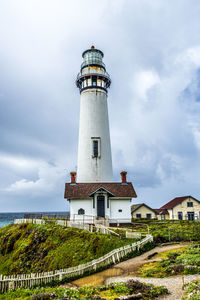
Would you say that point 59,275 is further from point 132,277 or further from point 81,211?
point 81,211

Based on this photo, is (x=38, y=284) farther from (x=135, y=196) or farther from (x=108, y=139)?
(x=108, y=139)

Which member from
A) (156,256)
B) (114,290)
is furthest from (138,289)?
(156,256)

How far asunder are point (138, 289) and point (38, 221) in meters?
21.5

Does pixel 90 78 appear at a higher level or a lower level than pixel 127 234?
higher

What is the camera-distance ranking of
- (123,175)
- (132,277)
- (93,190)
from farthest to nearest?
(123,175) → (93,190) → (132,277)

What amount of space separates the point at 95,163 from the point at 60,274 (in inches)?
844

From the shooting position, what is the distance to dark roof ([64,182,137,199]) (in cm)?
2773

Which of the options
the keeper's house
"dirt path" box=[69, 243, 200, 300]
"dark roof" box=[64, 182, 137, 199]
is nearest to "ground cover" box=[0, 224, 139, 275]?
"dirt path" box=[69, 243, 200, 300]

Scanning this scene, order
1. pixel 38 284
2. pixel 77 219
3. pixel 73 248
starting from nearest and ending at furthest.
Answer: pixel 38 284 → pixel 73 248 → pixel 77 219

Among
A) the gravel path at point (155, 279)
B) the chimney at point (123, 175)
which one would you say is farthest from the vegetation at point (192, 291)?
the chimney at point (123, 175)

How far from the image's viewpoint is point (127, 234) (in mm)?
18109

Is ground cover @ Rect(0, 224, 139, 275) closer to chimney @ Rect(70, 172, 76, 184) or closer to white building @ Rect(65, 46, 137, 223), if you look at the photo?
white building @ Rect(65, 46, 137, 223)

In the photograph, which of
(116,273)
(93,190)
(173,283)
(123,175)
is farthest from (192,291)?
(123,175)

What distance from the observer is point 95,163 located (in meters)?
32.4
